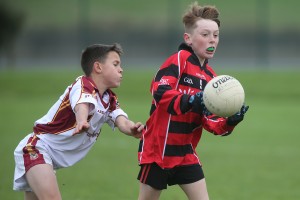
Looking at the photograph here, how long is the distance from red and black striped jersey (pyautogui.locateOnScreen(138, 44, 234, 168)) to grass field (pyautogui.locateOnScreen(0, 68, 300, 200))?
8.85 feet

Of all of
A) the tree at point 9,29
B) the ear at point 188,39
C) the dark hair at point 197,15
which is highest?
the dark hair at point 197,15

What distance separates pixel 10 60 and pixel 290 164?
1824 cm

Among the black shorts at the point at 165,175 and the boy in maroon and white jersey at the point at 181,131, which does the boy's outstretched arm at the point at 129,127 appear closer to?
the boy in maroon and white jersey at the point at 181,131

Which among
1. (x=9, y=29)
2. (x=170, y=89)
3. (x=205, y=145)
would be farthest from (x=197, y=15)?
(x=9, y=29)

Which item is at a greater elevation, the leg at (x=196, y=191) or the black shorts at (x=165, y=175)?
the black shorts at (x=165, y=175)

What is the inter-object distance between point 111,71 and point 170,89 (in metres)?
0.70

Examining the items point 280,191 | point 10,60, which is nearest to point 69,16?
point 10,60

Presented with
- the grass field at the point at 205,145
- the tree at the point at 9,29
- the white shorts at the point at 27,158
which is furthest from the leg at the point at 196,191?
the tree at the point at 9,29

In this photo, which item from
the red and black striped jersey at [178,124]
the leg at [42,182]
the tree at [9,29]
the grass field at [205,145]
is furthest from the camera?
the tree at [9,29]

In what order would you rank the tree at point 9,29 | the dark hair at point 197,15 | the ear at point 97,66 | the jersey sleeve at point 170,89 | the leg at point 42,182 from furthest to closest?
the tree at point 9,29
the dark hair at point 197,15
the ear at point 97,66
the leg at point 42,182
the jersey sleeve at point 170,89

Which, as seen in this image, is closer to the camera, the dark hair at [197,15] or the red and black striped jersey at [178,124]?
the red and black striped jersey at [178,124]

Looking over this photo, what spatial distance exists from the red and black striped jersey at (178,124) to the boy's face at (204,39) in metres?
0.08

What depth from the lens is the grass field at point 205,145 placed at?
9734mm

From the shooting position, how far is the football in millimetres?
5844
